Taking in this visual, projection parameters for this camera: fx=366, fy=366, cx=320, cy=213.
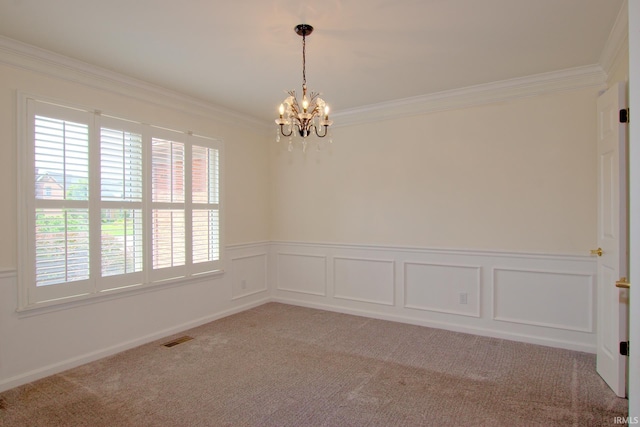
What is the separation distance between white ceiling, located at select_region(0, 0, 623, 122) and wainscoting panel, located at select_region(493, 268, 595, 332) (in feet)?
6.86

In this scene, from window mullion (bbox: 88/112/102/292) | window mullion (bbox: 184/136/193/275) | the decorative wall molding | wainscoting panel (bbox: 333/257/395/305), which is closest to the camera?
the decorative wall molding

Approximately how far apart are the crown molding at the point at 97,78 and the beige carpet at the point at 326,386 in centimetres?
263

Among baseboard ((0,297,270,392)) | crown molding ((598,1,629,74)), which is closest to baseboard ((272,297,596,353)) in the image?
baseboard ((0,297,270,392))

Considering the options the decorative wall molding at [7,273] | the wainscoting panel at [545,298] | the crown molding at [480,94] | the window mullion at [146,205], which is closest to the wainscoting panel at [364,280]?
the wainscoting panel at [545,298]

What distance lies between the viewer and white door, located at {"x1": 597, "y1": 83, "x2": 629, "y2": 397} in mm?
2693

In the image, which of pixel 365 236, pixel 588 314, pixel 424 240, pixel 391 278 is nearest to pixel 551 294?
pixel 588 314

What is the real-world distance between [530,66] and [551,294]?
7.53 ft

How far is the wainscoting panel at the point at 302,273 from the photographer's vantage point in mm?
5285

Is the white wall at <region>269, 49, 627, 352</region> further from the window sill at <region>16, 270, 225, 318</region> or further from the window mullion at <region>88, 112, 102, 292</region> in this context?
the window mullion at <region>88, 112, 102, 292</region>

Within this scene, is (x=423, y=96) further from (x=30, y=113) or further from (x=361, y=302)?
(x=30, y=113)

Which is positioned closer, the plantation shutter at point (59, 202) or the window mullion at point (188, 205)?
the plantation shutter at point (59, 202)

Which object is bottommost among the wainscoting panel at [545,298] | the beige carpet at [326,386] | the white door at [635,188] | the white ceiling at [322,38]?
the beige carpet at [326,386]

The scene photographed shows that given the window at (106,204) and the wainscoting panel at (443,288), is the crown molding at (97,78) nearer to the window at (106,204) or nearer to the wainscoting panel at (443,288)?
the window at (106,204)

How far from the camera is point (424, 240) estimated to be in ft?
14.7
